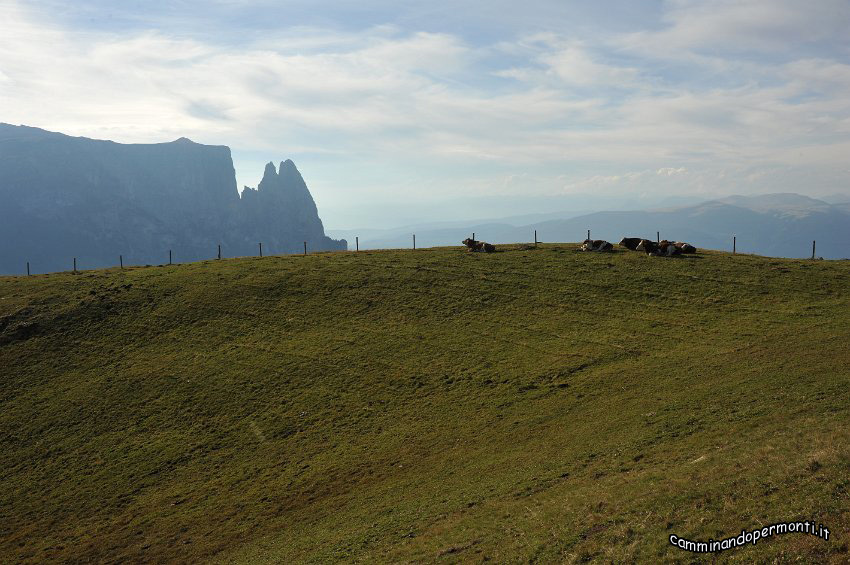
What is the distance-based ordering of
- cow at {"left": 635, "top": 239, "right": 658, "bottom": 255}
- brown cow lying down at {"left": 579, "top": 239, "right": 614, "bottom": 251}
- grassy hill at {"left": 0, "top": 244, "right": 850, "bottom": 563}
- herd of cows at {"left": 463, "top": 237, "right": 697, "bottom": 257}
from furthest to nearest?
brown cow lying down at {"left": 579, "top": 239, "right": 614, "bottom": 251}, cow at {"left": 635, "top": 239, "right": 658, "bottom": 255}, herd of cows at {"left": 463, "top": 237, "right": 697, "bottom": 257}, grassy hill at {"left": 0, "top": 244, "right": 850, "bottom": 563}

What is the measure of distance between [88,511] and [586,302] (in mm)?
40502

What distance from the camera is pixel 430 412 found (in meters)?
33.7

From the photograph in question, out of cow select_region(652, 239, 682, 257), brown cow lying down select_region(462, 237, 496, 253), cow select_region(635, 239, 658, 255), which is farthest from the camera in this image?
brown cow lying down select_region(462, 237, 496, 253)

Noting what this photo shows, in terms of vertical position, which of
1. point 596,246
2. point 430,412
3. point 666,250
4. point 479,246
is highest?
point 479,246

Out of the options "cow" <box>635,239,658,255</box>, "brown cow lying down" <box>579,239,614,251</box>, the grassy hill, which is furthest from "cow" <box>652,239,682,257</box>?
"brown cow lying down" <box>579,239,614,251</box>

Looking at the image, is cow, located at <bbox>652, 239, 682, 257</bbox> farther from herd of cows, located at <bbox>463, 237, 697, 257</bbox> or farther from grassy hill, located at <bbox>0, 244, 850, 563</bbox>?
grassy hill, located at <bbox>0, 244, 850, 563</bbox>

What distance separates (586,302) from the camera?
4888 cm

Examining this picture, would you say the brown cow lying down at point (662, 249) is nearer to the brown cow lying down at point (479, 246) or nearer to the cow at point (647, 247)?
the cow at point (647, 247)

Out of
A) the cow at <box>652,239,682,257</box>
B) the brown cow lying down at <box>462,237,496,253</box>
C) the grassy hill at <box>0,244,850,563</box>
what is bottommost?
the grassy hill at <box>0,244,850,563</box>

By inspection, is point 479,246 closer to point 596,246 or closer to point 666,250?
point 596,246

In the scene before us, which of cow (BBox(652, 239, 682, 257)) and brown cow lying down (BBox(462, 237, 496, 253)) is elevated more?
brown cow lying down (BBox(462, 237, 496, 253))

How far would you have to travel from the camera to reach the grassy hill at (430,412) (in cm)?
1786

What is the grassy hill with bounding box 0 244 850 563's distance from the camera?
17859 millimetres

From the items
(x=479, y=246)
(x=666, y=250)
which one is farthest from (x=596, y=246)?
(x=479, y=246)
